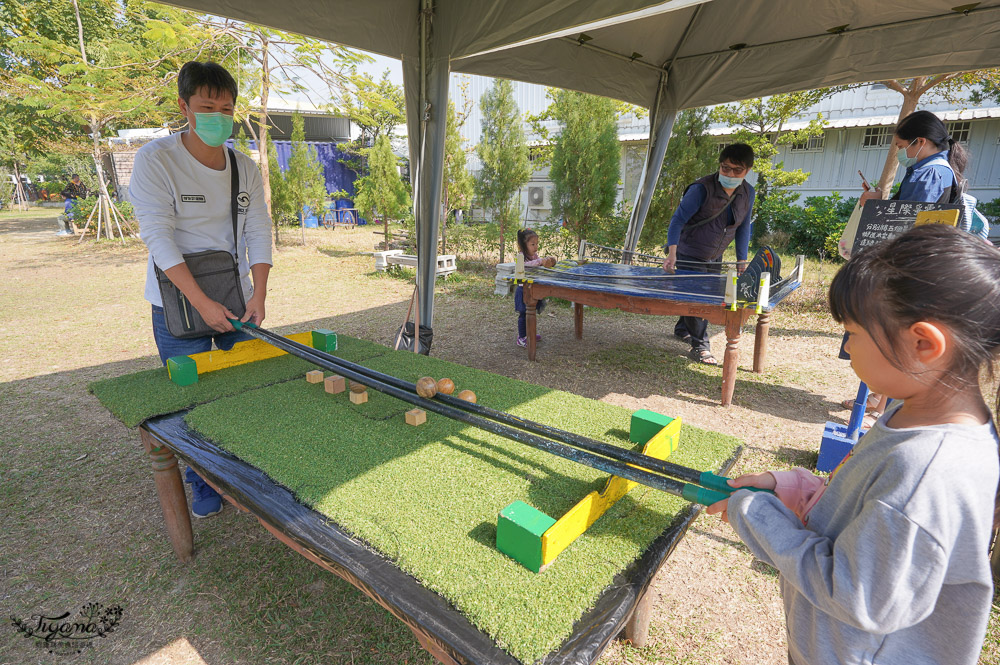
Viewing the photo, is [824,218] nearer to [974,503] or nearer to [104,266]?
[974,503]

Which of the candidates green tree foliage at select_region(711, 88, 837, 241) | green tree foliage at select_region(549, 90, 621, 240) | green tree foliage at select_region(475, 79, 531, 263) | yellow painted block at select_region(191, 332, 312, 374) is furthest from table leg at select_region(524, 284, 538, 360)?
green tree foliage at select_region(711, 88, 837, 241)

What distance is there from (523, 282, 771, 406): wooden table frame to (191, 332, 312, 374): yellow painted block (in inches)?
104

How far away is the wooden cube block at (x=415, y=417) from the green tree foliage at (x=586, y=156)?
758 cm

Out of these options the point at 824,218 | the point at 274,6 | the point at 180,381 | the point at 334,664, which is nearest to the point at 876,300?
the point at 334,664

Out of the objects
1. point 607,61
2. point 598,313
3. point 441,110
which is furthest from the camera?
point 598,313

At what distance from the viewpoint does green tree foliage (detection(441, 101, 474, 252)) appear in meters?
11.4

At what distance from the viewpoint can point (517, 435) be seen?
1.64m

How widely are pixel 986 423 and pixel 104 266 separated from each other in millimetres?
14253

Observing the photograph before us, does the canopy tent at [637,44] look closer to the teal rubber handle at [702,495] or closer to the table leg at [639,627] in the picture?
the teal rubber handle at [702,495]

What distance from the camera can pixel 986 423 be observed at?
2.71ft

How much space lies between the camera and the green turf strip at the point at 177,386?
2141 mm

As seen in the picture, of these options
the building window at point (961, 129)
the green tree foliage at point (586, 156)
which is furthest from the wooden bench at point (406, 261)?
the building window at point (961, 129)

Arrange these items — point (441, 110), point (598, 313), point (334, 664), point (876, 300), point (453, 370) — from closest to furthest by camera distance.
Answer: point (876, 300), point (334, 664), point (453, 370), point (441, 110), point (598, 313)

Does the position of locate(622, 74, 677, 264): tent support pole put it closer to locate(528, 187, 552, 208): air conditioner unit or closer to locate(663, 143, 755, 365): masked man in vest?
locate(663, 143, 755, 365): masked man in vest
